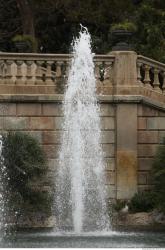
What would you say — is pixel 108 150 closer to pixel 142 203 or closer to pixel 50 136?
pixel 50 136

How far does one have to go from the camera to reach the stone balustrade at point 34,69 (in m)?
20.8

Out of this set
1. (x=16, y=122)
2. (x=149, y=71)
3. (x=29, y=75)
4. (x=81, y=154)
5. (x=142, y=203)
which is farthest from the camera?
(x=149, y=71)

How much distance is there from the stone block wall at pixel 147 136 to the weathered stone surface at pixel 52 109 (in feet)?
5.84

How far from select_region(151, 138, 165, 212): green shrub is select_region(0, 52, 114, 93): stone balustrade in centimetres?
222

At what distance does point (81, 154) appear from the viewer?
20.3m

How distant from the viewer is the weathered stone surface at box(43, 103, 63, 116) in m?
21.1

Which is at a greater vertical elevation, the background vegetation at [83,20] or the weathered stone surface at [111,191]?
the background vegetation at [83,20]

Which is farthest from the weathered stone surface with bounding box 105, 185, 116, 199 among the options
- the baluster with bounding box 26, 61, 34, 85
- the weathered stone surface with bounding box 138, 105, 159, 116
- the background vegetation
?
the background vegetation

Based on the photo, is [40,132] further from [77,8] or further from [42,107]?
[77,8]

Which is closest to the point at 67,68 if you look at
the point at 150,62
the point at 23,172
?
the point at 150,62

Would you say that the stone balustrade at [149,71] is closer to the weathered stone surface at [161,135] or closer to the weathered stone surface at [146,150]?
the weathered stone surface at [161,135]

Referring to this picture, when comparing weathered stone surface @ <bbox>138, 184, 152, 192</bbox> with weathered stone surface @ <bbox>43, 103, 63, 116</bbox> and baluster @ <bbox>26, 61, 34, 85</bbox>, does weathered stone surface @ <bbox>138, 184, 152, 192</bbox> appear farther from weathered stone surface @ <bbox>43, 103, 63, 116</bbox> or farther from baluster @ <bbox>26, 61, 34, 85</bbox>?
baluster @ <bbox>26, 61, 34, 85</bbox>

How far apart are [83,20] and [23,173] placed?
10658 mm

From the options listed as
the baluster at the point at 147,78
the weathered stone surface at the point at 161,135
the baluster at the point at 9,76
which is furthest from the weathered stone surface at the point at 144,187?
the baluster at the point at 9,76
